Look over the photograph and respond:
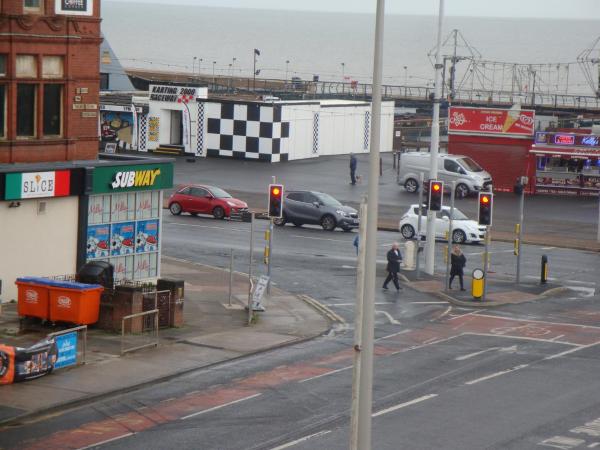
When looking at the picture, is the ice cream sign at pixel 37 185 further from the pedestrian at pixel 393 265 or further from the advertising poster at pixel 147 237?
the pedestrian at pixel 393 265

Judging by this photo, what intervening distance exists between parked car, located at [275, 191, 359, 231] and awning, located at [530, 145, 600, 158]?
635 inches

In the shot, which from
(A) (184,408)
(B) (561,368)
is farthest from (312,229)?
(A) (184,408)

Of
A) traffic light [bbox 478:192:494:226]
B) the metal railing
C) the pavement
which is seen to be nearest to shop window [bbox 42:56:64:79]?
the pavement

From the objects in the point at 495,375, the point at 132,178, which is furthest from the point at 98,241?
the point at 495,375

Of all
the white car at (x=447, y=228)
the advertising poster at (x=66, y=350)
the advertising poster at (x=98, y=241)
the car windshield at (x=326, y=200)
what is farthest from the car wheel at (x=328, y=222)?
the advertising poster at (x=66, y=350)

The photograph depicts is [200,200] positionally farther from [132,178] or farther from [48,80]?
[48,80]

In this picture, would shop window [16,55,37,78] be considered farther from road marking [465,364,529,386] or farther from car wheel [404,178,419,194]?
car wheel [404,178,419,194]

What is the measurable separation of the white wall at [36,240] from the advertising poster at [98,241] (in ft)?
1.82

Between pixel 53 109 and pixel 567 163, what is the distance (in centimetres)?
3605

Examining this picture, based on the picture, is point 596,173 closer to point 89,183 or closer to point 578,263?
point 578,263

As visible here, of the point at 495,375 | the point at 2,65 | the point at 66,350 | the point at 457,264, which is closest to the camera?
the point at 66,350

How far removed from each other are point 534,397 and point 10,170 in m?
13.6

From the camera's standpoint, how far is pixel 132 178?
32.0 m

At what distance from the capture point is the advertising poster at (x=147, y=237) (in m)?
32.9
